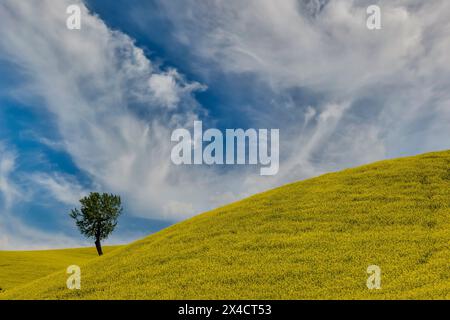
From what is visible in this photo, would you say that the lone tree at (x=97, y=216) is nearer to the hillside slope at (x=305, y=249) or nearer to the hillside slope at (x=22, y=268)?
the hillside slope at (x=22, y=268)

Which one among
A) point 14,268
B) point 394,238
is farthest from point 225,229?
point 14,268

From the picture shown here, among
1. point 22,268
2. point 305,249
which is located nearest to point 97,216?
point 22,268

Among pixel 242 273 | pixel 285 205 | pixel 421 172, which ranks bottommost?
pixel 242 273

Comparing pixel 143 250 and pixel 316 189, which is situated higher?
pixel 316 189

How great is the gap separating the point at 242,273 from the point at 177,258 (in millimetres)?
5922

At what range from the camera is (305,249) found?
23.5 metres

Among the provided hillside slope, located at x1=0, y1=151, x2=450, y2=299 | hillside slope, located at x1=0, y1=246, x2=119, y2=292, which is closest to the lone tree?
hillside slope, located at x1=0, y1=246, x2=119, y2=292

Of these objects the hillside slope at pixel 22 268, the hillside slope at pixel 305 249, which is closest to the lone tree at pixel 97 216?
the hillside slope at pixel 22 268

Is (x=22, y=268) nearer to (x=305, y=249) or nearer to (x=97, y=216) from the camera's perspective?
(x=97, y=216)

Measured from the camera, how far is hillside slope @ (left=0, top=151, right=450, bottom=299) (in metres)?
19.2

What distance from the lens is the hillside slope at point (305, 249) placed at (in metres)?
19.2
